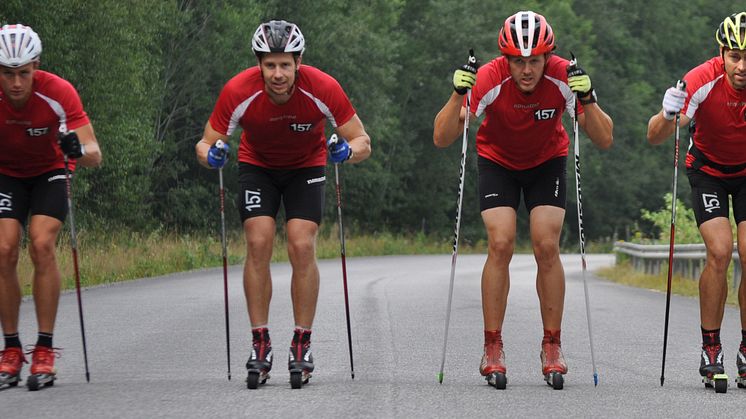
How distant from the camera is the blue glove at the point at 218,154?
26.1 feet

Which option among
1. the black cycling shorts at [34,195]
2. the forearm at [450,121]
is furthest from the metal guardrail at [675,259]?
the black cycling shorts at [34,195]

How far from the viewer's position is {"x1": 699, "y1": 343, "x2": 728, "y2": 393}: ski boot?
771 centimetres

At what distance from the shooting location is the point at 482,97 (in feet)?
26.0

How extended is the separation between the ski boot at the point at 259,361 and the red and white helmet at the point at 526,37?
2236 mm

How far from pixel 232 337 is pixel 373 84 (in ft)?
127

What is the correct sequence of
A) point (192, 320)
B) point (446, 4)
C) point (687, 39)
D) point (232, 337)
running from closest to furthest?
point (232, 337), point (192, 320), point (446, 4), point (687, 39)

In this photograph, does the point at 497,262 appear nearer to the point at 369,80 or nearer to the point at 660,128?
the point at 660,128

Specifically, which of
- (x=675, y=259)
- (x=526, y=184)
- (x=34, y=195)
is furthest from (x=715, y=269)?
(x=675, y=259)

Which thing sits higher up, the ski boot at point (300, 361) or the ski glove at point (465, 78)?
the ski glove at point (465, 78)

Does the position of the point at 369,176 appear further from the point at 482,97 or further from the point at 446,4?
the point at 482,97

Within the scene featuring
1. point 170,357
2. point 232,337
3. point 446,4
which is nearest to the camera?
point 170,357

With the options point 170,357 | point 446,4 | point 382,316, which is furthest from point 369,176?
point 170,357

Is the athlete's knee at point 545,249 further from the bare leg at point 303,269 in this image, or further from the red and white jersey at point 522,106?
the bare leg at point 303,269

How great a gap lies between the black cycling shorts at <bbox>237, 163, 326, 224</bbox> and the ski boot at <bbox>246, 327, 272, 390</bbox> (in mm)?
752
